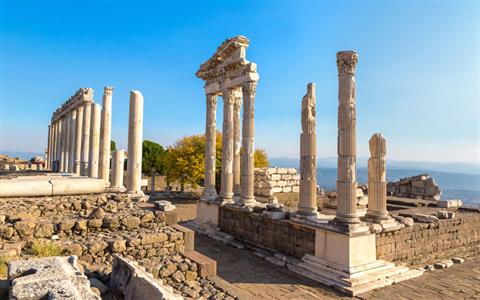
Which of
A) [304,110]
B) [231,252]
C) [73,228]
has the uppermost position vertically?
[304,110]

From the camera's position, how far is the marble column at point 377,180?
10.2 metres

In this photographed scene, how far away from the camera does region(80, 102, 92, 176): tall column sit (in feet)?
66.3

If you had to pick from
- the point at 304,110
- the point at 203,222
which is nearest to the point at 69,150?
the point at 203,222

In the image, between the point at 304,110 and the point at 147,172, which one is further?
the point at 147,172

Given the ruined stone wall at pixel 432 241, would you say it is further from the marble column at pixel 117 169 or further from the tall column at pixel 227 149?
the marble column at pixel 117 169

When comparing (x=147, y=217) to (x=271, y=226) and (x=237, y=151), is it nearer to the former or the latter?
(x=271, y=226)

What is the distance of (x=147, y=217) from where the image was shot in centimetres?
880

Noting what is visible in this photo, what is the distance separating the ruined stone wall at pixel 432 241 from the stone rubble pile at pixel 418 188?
30.3ft

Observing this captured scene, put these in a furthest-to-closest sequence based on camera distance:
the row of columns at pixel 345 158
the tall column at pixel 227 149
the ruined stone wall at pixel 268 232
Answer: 1. the tall column at pixel 227 149
2. the ruined stone wall at pixel 268 232
3. the row of columns at pixel 345 158

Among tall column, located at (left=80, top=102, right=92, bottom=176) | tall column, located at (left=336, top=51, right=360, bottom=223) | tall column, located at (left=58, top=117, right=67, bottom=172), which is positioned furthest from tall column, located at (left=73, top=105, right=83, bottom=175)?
tall column, located at (left=336, top=51, right=360, bottom=223)

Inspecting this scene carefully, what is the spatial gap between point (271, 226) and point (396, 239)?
13.6ft

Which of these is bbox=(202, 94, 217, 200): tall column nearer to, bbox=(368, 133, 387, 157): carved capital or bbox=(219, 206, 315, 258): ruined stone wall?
bbox=(219, 206, 315, 258): ruined stone wall

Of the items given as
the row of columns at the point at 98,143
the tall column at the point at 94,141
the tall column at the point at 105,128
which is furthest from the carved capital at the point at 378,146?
the tall column at the point at 94,141

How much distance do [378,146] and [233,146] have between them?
726 cm
